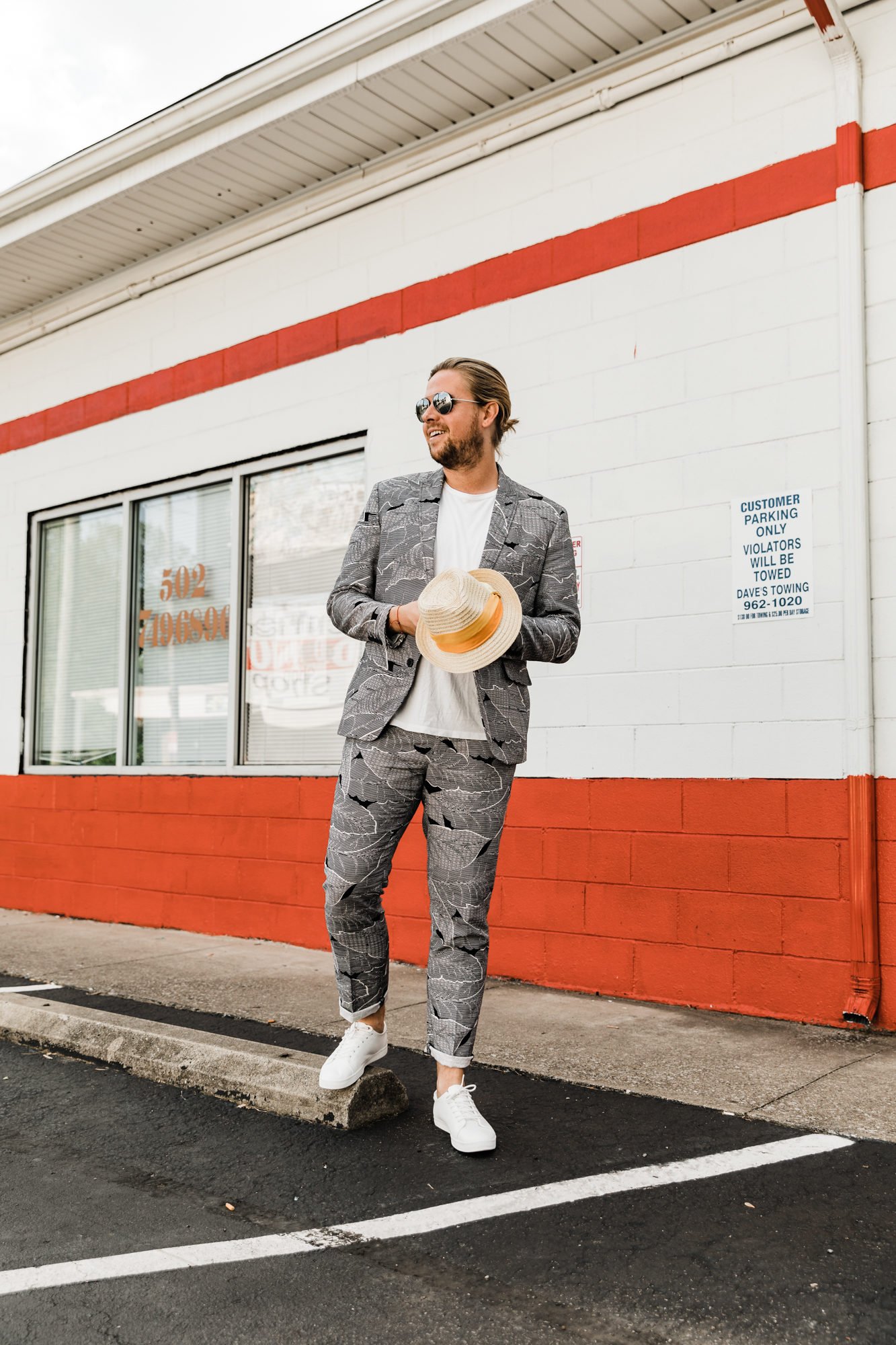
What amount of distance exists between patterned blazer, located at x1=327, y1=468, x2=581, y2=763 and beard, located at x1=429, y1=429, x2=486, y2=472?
11 centimetres

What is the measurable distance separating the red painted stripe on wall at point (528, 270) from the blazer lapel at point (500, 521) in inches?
97.1

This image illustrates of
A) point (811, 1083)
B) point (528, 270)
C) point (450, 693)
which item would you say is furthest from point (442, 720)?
point (528, 270)

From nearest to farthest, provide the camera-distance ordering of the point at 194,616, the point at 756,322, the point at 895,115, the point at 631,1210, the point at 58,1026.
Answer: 1. the point at 631,1210
2. the point at 58,1026
3. the point at 895,115
4. the point at 756,322
5. the point at 194,616

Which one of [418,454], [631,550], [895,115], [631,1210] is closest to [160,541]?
[418,454]

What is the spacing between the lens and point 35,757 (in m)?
8.71

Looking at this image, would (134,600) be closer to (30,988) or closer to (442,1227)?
(30,988)

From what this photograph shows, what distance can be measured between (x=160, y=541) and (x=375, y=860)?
5.14 m

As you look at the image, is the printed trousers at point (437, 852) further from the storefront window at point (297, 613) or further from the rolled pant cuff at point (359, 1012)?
the storefront window at point (297, 613)

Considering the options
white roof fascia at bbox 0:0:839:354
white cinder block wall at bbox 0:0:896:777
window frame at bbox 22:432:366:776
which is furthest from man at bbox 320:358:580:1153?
window frame at bbox 22:432:366:776

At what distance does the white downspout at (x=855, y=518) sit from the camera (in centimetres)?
465

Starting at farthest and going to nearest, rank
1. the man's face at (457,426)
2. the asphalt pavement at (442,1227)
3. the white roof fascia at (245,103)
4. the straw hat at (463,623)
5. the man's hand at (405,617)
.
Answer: the white roof fascia at (245,103) < the man's face at (457,426) < the man's hand at (405,617) < the straw hat at (463,623) < the asphalt pavement at (442,1227)

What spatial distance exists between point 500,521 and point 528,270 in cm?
303

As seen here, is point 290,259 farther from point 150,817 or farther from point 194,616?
point 150,817

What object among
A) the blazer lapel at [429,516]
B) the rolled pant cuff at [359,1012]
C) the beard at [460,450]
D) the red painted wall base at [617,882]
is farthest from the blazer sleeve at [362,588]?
the red painted wall base at [617,882]
